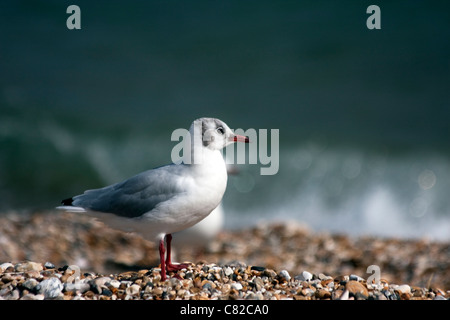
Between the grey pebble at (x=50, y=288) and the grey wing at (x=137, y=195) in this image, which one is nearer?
the grey pebble at (x=50, y=288)

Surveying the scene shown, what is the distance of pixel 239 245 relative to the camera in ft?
25.2

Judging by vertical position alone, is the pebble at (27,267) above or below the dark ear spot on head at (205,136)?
below

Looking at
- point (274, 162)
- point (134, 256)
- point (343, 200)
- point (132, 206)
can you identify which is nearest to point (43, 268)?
point (132, 206)

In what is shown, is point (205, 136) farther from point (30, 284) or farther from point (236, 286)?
point (30, 284)

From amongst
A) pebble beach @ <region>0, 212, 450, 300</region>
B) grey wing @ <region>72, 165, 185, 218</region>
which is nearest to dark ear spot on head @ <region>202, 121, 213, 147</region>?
grey wing @ <region>72, 165, 185, 218</region>

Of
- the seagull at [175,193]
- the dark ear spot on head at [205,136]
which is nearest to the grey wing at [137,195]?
the seagull at [175,193]

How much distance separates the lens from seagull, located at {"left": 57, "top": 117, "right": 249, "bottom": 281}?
370 cm

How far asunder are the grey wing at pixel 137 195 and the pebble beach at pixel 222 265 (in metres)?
0.34

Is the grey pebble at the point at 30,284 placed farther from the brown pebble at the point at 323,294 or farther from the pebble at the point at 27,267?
the brown pebble at the point at 323,294

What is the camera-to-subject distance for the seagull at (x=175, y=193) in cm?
370

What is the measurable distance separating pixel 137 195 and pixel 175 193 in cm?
31

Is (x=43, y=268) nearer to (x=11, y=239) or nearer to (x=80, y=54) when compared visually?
(x=11, y=239)

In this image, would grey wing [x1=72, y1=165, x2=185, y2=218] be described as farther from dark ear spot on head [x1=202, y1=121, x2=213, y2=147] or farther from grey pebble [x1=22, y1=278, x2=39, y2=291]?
grey pebble [x1=22, y1=278, x2=39, y2=291]
